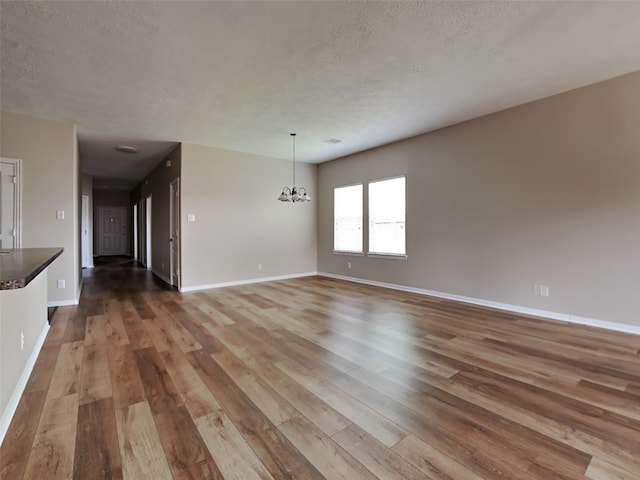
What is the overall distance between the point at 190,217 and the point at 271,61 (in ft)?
11.5

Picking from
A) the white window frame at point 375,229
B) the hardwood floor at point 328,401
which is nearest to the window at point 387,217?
the white window frame at point 375,229

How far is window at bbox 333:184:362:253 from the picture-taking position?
634 cm

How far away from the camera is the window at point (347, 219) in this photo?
20.8ft

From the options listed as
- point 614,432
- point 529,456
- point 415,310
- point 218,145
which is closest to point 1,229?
point 218,145

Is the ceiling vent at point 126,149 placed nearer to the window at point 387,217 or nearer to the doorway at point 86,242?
the doorway at point 86,242

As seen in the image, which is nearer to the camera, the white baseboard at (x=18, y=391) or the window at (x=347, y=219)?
the white baseboard at (x=18, y=391)

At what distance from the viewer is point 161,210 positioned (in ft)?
22.1

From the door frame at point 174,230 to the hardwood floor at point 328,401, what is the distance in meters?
2.01

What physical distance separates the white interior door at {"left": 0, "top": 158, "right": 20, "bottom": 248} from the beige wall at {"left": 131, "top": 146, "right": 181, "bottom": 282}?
84.7 inches

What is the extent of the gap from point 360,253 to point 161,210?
451 cm

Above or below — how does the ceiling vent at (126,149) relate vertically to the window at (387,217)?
above

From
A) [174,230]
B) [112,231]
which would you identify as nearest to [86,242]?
[112,231]

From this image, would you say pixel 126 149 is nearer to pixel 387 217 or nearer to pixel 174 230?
pixel 174 230

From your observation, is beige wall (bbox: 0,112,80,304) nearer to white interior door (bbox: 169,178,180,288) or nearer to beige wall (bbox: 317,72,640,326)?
white interior door (bbox: 169,178,180,288)
